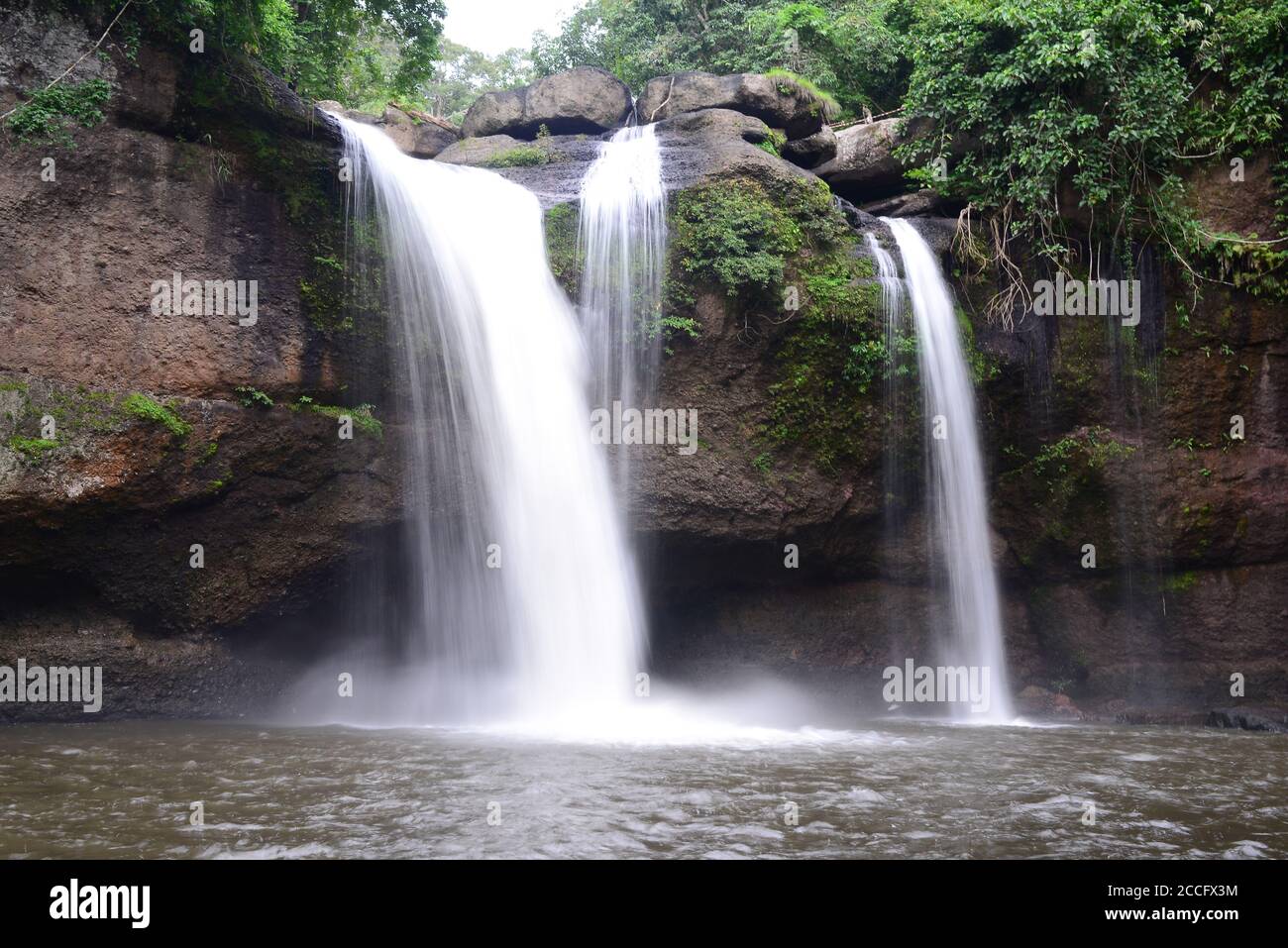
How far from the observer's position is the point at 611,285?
11555mm

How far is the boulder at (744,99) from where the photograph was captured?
1505 cm

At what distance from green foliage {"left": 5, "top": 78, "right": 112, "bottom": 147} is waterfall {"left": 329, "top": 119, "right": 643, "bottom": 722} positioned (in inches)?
97.2

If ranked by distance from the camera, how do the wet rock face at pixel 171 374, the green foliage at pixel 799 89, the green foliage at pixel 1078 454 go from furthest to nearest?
the green foliage at pixel 799 89 → the green foliage at pixel 1078 454 → the wet rock face at pixel 171 374

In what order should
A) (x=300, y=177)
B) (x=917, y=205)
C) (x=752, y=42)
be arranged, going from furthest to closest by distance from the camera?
(x=752, y=42) → (x=917, y=205) → (x=300, y=177)

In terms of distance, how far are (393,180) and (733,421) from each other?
4837 mm

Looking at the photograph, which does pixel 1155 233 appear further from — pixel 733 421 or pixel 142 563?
pixel 142 563

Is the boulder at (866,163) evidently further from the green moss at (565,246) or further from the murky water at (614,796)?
the murky water at (614,796)

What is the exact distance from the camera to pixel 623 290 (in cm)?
1154

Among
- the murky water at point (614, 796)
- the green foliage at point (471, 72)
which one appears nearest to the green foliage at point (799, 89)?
the murky water at point (614, 796)
